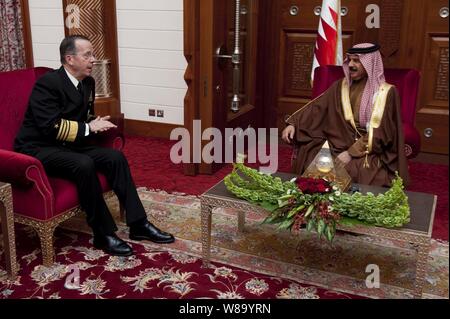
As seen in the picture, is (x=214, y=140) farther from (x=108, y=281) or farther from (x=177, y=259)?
(x=108, y=281)

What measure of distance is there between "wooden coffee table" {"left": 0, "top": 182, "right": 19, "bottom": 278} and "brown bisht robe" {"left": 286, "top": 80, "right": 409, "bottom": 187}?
5.40ft

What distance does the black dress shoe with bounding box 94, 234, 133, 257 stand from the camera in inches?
105

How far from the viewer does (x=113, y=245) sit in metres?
2.68

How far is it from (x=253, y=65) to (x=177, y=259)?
2.39 m

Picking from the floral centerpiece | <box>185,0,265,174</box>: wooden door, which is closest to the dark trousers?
the floral centerpiece

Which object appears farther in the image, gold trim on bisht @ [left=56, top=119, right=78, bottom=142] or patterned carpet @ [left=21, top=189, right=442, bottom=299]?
gold trim on bisht @ [left=56, top=119, right=78, bottom=142]

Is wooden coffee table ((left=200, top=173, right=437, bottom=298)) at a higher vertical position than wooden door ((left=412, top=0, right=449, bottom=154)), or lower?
lower

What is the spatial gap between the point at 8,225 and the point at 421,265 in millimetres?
1819

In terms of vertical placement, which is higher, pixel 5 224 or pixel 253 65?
pixel 253 65

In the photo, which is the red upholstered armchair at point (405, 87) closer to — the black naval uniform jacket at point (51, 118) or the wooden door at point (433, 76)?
the wooden door at point (433, 76)

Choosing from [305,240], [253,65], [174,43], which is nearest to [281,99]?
[253,65]

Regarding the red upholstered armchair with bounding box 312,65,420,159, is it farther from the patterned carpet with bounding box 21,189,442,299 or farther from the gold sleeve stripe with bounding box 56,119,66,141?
the gold sleeve stripe with bounding box 56,119,66,141

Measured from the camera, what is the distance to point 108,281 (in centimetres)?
242

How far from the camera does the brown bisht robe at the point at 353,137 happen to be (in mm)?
2932
